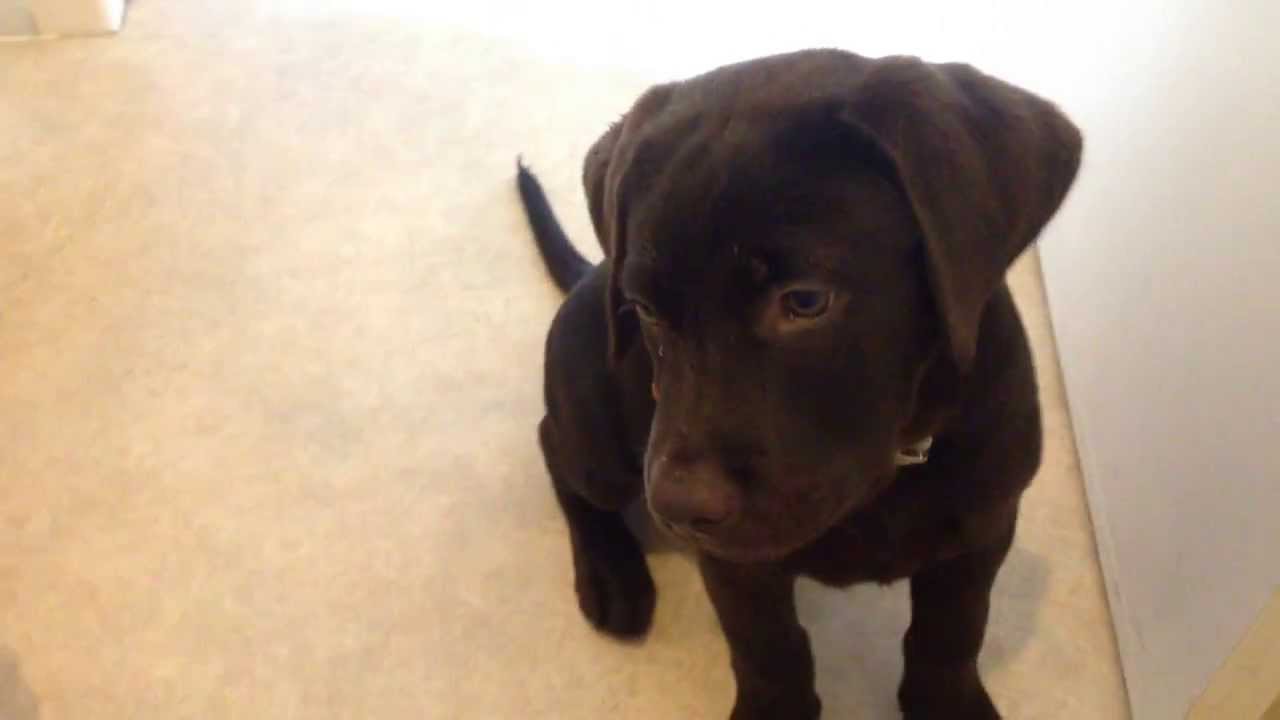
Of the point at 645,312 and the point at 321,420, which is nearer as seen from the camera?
the point at 645,312

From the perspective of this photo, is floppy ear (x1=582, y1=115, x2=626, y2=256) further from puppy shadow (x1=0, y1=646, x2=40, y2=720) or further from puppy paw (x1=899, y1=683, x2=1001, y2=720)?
puppy shadow (x1=0, y1=646, x2=40, y2=720)

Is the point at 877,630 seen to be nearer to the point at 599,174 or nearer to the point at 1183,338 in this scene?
the point at 1183,338

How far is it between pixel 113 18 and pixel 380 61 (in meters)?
0.63

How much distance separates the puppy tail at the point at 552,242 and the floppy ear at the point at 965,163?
102cm

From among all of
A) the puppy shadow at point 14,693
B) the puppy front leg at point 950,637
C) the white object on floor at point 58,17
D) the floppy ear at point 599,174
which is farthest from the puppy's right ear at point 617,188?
the white object on floor at point 58,17

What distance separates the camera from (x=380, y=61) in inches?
111

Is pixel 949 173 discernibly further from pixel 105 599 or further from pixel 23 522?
pixel 23 522

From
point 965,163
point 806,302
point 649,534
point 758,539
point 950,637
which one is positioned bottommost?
point 649,534

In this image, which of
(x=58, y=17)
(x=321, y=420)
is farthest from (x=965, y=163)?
(x=58, y=17)

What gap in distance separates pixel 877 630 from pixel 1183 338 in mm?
524

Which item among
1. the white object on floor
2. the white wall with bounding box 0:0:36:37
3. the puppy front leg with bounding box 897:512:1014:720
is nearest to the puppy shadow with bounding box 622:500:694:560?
the puppy front leg with bounding box 897:512:1014:720

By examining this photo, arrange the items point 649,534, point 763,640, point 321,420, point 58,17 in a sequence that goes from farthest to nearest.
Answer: point 58,17 < point 321,420 < point 649,534 < point 763,640

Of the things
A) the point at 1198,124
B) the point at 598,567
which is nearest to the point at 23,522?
the point at 598,567

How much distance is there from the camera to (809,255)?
3.55 feet
